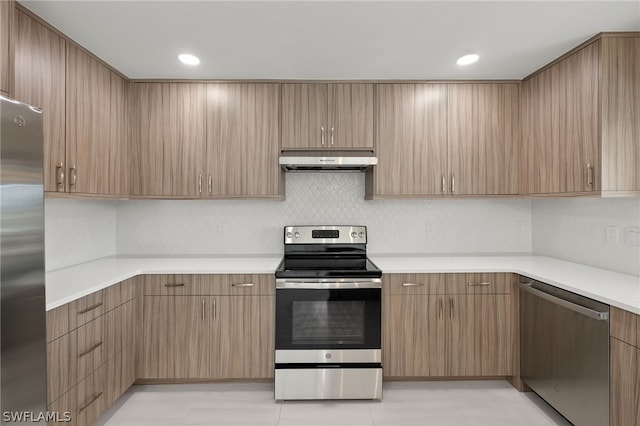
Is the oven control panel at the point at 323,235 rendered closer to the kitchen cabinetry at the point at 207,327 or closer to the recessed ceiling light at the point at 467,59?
the kitchen cabinetry at the point at 207,327

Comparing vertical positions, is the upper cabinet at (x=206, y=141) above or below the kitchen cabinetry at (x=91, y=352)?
above

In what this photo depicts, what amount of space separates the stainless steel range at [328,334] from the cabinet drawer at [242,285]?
0.35ft

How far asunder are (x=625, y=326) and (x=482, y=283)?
100 centimetres

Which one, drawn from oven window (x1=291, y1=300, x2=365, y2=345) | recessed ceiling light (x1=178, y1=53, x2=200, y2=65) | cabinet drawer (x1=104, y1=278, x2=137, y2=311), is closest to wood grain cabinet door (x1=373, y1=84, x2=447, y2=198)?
oven window (x1=291, y1=300, x2=365, y2=345)

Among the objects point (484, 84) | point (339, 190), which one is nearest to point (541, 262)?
point (484, 84)

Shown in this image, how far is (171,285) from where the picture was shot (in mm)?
2682

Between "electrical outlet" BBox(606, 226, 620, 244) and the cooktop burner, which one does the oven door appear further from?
"electrical outlet" BBox(606, 226, 620, 244)

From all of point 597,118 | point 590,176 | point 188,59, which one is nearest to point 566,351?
point 590,176

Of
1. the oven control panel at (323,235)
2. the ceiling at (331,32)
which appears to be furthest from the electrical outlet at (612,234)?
the oven control panel at (323,235)

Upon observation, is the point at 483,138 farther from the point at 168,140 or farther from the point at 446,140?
the point at 168,140

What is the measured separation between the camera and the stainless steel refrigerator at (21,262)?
129 cm

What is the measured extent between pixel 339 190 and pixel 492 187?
1.25m

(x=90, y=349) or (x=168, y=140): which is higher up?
(x=168, y=140)

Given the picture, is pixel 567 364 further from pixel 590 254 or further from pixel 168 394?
pixel 168 394
